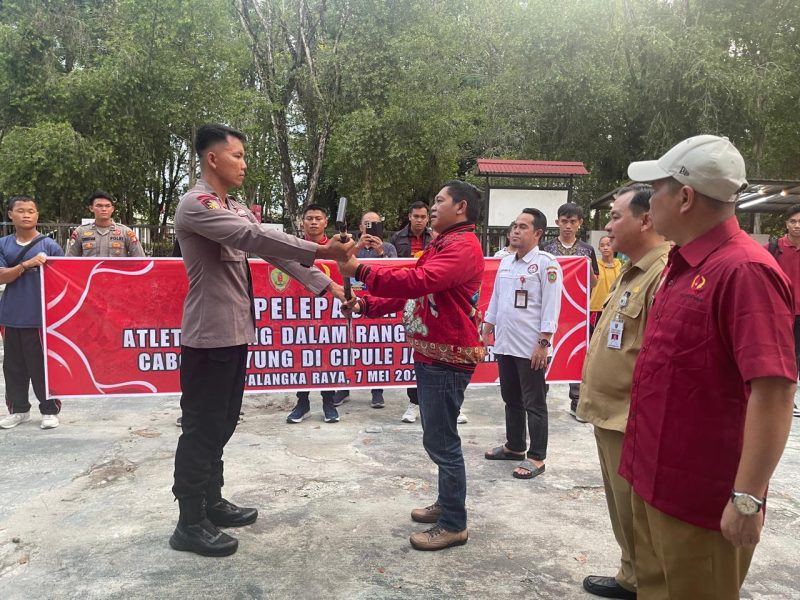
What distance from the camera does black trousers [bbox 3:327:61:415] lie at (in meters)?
5.09

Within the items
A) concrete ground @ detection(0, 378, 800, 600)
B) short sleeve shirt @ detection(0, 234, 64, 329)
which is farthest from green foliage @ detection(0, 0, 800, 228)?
concrete ground @ detection(0, 378, 800, 600)

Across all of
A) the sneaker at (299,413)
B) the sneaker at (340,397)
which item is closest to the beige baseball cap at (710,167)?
the sneaker at (299,413)

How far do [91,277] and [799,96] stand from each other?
18.8m

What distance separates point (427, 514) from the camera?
10.8 feet

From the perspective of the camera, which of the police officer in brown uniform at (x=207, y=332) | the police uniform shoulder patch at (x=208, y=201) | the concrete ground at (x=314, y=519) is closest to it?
the concrete ground at (x=314, y=519)

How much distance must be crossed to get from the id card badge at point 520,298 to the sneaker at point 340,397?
2230 mm

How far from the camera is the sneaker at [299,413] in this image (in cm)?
527

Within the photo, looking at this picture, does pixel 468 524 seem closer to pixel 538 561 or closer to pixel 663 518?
pixel 538 561

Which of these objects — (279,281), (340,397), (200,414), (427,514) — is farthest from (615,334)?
(340,397)

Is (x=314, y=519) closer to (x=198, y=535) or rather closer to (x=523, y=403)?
(x=198, y=535)

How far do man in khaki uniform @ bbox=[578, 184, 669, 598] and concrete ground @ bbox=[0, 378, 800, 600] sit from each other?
29 cm

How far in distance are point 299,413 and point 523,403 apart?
2.08m

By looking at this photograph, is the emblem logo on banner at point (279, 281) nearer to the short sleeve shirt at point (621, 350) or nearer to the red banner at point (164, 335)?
the red banner at point (164, 335)

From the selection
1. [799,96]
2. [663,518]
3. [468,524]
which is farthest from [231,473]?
[799,96]
